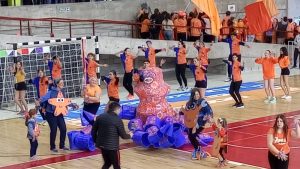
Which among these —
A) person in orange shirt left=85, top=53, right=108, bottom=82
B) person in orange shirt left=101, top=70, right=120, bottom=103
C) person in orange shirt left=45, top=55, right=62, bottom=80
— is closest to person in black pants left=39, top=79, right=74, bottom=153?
person in orange shirt left=101, top=70, right=120, bottom=103

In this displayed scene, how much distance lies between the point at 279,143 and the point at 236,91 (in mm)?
9272

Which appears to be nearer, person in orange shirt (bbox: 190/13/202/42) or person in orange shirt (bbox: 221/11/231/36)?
person in orange shirt (bbox: 190/13/202/42)

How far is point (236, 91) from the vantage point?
1970cm

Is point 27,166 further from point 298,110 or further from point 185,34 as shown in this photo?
point 185,34

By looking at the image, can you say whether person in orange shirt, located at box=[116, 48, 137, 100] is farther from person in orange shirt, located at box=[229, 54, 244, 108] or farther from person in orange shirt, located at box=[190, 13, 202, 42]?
person in orange shirt, located at box=[190, 13, 202, 42]

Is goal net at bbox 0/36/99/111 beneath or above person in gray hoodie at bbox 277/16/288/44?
beneath

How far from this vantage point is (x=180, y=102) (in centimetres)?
2128

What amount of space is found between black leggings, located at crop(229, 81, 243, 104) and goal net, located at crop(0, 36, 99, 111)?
5.12 metres

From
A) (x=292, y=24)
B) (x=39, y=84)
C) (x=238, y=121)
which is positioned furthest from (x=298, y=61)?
(x=39, y=84)

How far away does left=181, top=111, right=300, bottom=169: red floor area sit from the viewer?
13.4 m

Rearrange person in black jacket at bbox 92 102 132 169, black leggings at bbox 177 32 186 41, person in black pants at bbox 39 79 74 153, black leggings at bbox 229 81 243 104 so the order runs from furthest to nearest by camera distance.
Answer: black leggings at bbox 177 32 186 41, black leggings at bbox 229 81 243 104, person in black pants at bbox 39 79 74 153, person in black jacket at bbox 92 102 132 169

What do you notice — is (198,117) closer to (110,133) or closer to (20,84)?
(110,133)

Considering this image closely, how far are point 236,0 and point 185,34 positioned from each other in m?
6.79

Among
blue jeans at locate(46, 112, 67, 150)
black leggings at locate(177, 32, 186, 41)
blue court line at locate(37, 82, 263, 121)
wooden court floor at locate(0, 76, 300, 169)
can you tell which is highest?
black leggings at locate(177, 32, 186, 41)
